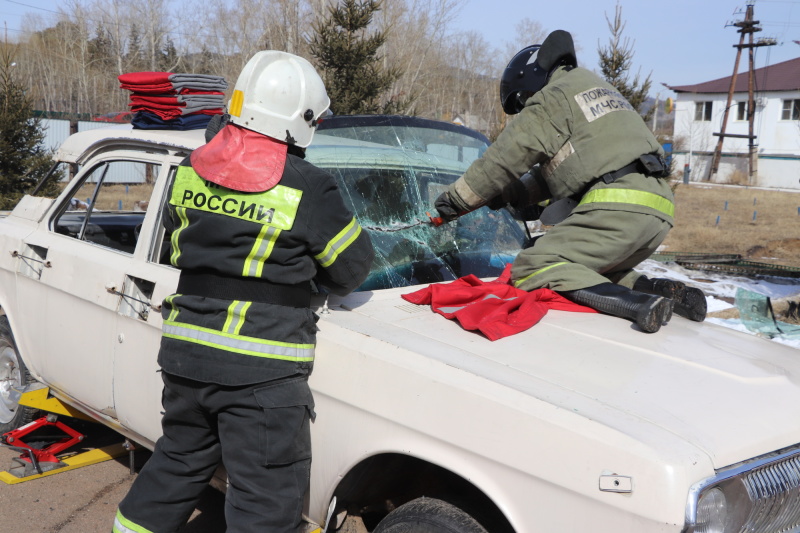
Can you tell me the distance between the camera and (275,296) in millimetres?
2385

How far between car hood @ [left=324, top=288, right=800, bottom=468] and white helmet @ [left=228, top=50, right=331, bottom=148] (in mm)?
663

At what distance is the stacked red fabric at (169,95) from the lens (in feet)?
11.7

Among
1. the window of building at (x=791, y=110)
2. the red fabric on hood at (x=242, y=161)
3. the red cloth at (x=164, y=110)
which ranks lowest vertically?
the red fabric on hood at (x=242, y=161)

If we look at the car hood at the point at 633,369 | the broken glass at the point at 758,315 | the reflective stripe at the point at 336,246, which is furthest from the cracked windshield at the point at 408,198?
the broken glass at the point at 758,315

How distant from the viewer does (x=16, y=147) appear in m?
15.1

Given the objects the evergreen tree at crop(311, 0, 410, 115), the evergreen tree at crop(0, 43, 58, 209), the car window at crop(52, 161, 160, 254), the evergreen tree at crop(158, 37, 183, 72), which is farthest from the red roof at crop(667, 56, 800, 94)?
the car window at crop(52, 161, 160, 254)

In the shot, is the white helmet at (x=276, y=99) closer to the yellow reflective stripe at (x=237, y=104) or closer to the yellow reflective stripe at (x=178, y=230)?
Result: the yellow reflective stripe at (x=237, y=104)

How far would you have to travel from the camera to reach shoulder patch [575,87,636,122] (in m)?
3.09

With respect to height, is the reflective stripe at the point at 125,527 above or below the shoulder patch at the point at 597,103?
below

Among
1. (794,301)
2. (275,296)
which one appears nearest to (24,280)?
(275,296)

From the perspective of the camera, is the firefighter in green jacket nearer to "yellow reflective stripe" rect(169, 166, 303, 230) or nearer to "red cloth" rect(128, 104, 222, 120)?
"yellow reflective stripe" rect(169, 166, 303, 230)

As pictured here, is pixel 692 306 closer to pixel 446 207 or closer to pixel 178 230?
pixel 446 207

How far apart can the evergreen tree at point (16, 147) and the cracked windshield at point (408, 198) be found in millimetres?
12669

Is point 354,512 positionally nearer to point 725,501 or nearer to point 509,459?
point 509,459
